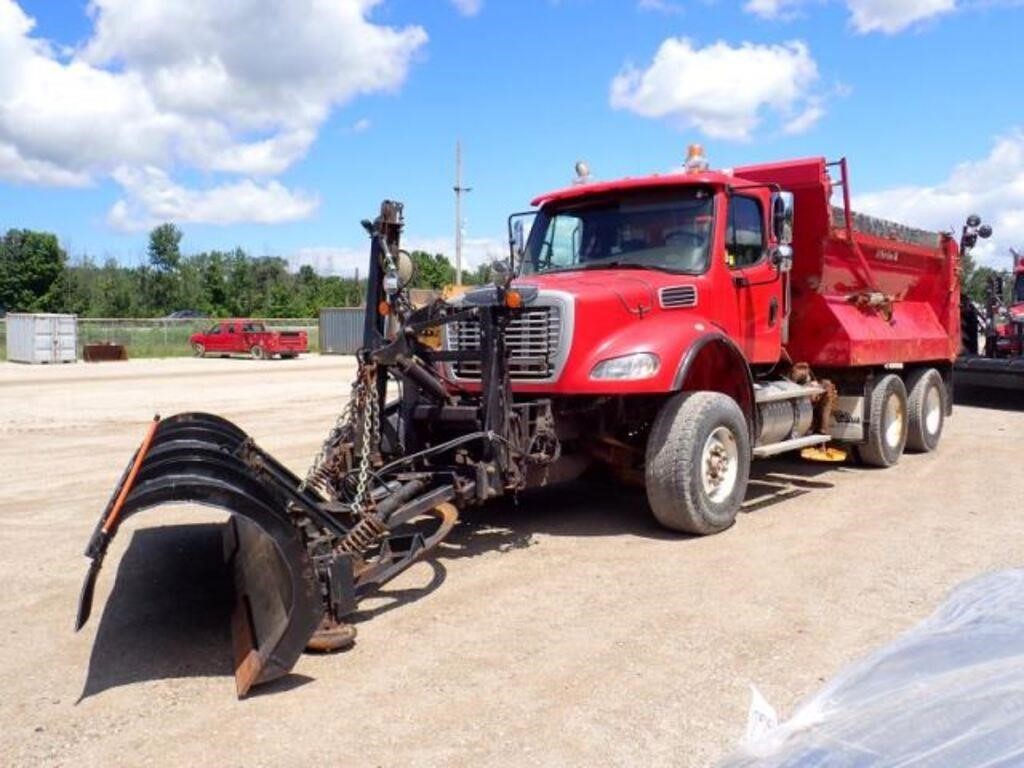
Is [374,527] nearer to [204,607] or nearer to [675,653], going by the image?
[204,607]

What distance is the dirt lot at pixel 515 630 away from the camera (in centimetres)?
369

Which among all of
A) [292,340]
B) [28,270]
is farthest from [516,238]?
[28,270]

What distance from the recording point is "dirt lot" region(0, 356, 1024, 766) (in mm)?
3688

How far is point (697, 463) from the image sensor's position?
261 inches

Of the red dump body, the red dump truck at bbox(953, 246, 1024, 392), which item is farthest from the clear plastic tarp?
the red dump truck at bbox(953, 246, 1024, 392)

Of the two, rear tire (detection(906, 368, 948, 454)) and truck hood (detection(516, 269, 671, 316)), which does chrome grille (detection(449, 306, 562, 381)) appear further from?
rear tire (detection(906, 368, 948, 454))

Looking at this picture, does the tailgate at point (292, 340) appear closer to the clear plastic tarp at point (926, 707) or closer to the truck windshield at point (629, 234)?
the truck windshield at point (629, 234)

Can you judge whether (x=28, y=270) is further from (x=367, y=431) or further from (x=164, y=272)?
(x=367, y=431)

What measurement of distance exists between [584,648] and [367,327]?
2619 millimetres

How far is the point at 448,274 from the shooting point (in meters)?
68.4

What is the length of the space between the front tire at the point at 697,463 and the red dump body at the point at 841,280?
267 cm

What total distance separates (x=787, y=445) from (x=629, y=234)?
2276 millimetres

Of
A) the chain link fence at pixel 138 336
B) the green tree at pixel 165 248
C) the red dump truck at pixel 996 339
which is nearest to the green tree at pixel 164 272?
the green tree at pixel 165 248

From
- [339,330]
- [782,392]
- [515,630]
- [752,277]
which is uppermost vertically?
[752,277]
